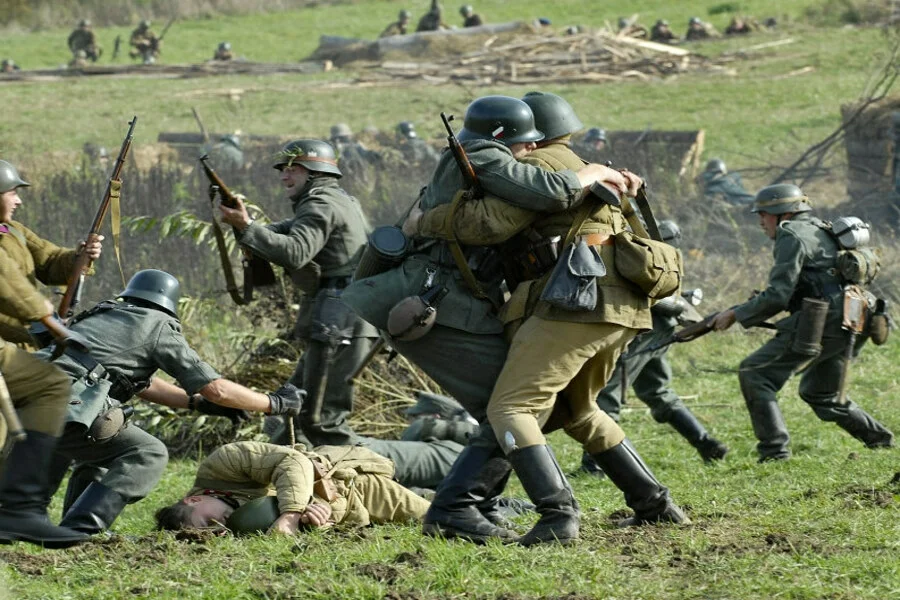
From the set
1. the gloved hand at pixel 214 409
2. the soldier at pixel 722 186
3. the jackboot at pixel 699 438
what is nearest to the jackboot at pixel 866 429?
the jackboot at pixel 699 438

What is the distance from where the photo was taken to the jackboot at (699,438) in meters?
9.62

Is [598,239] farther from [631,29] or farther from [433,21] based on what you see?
[433,21]

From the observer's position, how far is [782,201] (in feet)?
30.5

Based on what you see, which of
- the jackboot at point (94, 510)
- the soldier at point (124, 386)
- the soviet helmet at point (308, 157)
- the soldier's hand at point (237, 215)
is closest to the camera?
the soldier at point (124, 386)

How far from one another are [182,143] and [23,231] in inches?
823

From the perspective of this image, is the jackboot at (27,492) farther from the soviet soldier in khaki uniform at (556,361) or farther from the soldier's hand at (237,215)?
the soldier's hand at (237,215)

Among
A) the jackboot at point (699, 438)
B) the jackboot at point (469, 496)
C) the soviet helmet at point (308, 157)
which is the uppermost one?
the soviet helmet at point (308, 157)

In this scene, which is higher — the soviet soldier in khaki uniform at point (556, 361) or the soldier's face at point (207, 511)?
the soviet soldier in khaki uniform at point (556, 361)

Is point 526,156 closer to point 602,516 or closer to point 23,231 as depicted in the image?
point 602,516

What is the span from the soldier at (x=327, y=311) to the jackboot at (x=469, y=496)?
8.01 feet

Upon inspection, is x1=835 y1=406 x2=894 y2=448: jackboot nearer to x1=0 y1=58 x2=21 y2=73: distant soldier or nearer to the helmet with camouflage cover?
the helmet with camouflage cover

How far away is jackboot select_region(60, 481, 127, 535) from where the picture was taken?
6426 millimetres

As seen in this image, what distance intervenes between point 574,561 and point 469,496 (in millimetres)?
740

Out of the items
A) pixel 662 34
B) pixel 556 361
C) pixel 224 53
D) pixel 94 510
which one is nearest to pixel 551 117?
pixel 556 361
